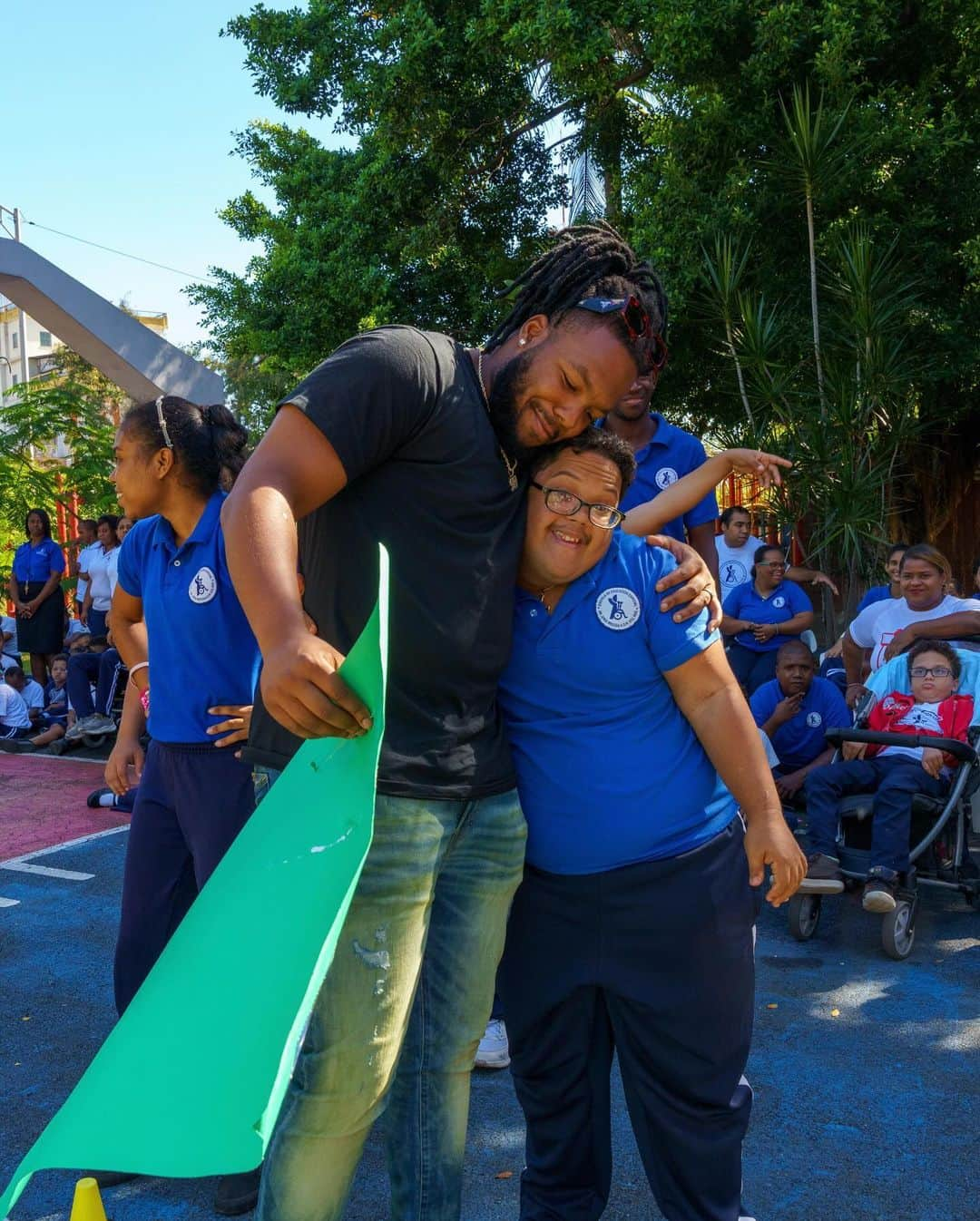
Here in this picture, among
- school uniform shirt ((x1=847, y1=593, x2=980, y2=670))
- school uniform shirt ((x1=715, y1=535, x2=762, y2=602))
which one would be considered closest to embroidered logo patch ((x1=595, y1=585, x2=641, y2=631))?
school uniform shirt ((x1=847, y1=593, x2=980, y2=670))

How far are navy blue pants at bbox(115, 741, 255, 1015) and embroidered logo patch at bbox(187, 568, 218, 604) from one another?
363 millimetres

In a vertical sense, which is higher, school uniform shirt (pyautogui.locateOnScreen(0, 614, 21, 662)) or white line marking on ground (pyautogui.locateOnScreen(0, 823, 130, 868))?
school uniform shirt (pyautogui.locateOnScreen(0, 614, 21, 662))

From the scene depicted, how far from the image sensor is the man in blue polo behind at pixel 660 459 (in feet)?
11.7

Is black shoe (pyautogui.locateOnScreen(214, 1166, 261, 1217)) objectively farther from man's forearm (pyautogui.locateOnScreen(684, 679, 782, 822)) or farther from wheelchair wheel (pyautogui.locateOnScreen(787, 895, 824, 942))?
wheelchair wheel (pyautogui.locateOnScreen(787, 895, 824, 942))

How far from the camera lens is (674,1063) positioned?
220 centimetres

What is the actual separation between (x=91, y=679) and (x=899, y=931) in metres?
7.40

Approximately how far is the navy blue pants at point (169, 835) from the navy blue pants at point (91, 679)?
6.94 m

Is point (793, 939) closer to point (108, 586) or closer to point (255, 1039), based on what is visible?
point (255, 1039)

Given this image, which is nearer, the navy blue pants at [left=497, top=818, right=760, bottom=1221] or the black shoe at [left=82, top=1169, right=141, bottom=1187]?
the navy blue pants at [left=497, top=818, right=760, bottom=1221]

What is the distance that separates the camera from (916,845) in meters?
5.01

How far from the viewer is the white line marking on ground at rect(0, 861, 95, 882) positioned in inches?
231

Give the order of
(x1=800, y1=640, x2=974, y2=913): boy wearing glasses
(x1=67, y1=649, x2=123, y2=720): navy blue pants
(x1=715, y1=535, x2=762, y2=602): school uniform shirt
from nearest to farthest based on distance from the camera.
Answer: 1. (x1=800, y1=640, x2=974, y2=913): boy wearing glasses
2. (x1=715, y1=535, x2=762, y2=602): school uniform shirt
3. (x1=67, y1=649, x2=123, y2=720): navy blue pants

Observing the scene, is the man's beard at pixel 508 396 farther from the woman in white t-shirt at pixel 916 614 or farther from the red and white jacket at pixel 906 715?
the woman in white t-shirt at pixel 916 614

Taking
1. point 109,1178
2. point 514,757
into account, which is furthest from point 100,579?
point 514,757
